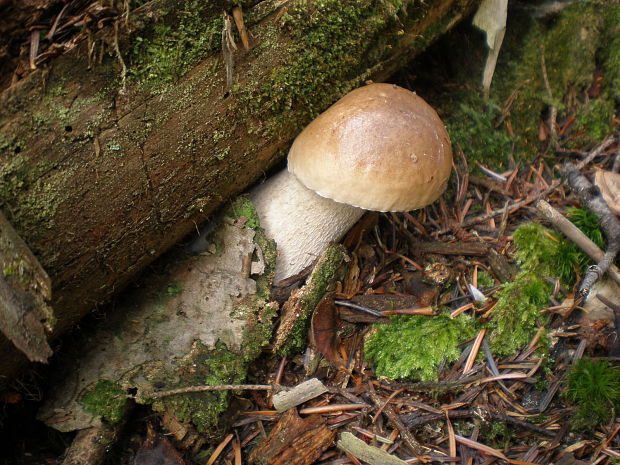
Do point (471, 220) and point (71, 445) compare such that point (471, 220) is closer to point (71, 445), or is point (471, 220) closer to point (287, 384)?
point (287, 384)

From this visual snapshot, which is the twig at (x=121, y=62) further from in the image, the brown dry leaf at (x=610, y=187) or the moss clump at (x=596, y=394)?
the brown dry leaf at (x=610, y=187)

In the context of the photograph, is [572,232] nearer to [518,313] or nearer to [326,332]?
[518,313]

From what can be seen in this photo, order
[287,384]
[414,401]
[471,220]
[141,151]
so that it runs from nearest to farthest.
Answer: [141,151] < [414,401] < [287,384] < [471,220]

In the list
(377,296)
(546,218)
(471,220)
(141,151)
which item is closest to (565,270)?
(546,218)

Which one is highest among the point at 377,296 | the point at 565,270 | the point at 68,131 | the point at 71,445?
the point at 68,131

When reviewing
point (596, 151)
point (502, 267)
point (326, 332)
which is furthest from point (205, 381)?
point (596, 151)

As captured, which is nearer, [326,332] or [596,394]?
[596,394]

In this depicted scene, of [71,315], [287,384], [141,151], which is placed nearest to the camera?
[141,151]
